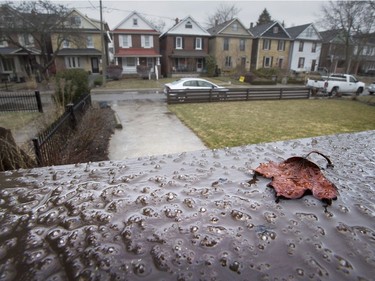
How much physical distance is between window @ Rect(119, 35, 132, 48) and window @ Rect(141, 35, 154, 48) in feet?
5.94

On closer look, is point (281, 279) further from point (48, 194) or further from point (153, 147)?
point (153, 147)

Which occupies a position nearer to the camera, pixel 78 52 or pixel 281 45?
pixel 78 52

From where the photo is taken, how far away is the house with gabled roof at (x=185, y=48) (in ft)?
116

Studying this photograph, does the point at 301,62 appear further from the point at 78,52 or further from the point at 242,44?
the point at 78,52

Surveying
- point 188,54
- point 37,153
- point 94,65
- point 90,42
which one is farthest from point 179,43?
point 37,153

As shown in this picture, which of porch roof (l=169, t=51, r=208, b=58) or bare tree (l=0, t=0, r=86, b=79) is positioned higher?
bare tree (l=0, t=0, r=86, b=79)

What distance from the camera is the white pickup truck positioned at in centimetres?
2017

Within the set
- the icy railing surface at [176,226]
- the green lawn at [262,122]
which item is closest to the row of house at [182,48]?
the green lawn at [262,122]

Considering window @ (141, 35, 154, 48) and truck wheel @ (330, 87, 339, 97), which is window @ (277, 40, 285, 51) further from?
truck wheel @ (330, 87, 339, 97)

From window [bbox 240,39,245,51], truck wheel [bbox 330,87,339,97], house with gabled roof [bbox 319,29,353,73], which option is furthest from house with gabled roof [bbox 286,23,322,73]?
truck wheel [bbox 330,87,339,97]

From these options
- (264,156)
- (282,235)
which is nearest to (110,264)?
(282,235)

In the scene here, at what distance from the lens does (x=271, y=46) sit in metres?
39.9

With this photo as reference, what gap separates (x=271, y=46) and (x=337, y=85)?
73.6 ft

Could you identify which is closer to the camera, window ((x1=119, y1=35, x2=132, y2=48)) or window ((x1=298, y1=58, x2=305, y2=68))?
window ((x1=119, y1=35, x2=132, y2=48))
